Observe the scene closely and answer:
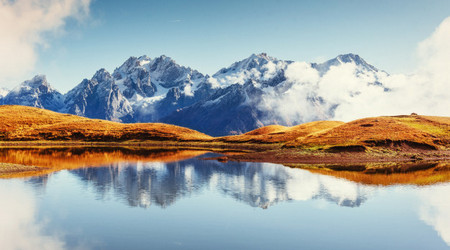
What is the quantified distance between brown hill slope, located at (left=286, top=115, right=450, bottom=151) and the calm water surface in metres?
51.2

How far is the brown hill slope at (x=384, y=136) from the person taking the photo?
10900 centimetres

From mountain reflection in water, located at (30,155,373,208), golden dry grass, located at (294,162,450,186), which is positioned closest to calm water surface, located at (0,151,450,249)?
mountain reflection in water, located at (30,155,373,208)

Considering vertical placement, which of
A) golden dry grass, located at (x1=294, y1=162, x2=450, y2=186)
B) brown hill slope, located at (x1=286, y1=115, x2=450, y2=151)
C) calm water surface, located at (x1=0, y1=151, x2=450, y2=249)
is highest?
brown hill slope, located at (x1=286, y1=115, x2=450, y2=151)

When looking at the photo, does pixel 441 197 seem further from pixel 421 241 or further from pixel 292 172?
pixel 292 172

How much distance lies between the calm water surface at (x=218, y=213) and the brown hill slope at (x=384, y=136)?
51.2 metres

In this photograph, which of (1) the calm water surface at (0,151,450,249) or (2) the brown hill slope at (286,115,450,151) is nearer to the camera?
(1) the calm water surface at (0,151,450,249)

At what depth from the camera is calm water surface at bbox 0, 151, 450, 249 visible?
30266 mm

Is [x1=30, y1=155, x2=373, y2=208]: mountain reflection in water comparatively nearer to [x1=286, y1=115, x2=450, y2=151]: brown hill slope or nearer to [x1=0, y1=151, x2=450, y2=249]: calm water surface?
[x1=0, y1=151, x2=450, y2=249]: calm water surface

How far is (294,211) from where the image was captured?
41.2 m

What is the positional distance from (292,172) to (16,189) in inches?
1941

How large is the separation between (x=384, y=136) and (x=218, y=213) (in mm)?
89683

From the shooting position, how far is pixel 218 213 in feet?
131

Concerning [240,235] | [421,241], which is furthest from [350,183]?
[240,235]

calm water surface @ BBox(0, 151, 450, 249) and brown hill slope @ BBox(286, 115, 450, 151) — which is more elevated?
brown hill slope @ BBox(286, 115, 450, 151)
